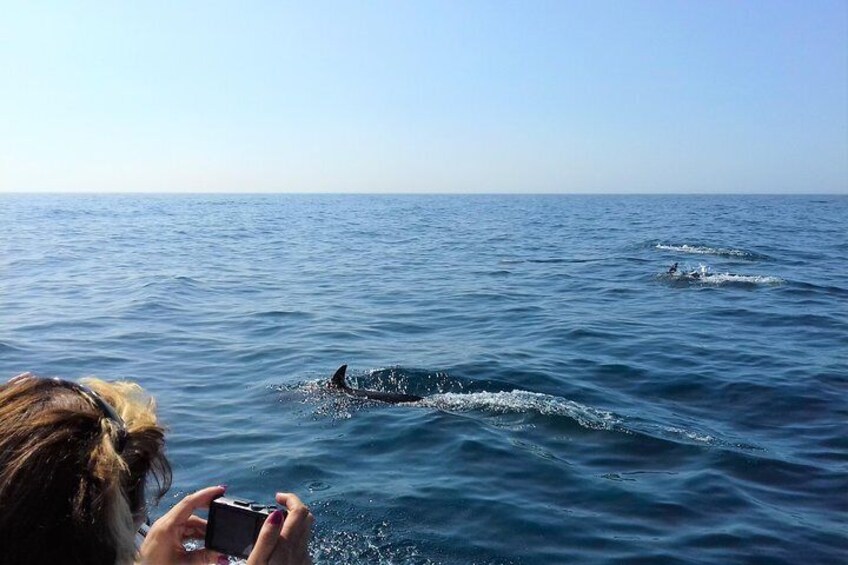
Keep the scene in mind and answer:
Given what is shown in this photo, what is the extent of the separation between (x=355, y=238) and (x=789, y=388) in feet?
127

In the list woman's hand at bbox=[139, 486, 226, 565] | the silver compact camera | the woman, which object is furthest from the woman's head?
woman's hand at bbox=[139, 486, 226, 565]

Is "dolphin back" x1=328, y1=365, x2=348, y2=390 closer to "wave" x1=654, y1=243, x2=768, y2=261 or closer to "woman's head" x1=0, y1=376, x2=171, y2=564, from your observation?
"woman's head" x1=0, y1=376, x2=171, y2=564

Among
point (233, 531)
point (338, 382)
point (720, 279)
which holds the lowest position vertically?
point (338, 382)

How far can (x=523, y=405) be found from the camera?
38.0 ft

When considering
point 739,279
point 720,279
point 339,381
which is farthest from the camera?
point 720,279

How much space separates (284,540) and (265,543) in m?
0.07

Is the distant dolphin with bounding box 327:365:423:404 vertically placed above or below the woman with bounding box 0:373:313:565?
below

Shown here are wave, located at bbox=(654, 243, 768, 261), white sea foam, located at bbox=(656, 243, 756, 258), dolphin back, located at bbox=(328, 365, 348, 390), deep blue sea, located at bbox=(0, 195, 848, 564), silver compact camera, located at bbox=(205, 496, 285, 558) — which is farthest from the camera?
white sea foam, located at bbox=(656, 243, 756, 258)

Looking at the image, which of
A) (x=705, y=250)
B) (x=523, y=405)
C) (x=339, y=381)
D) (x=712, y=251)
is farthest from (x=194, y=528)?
(x=705, y=250)

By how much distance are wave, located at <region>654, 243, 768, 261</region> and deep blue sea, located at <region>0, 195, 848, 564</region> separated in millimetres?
4186

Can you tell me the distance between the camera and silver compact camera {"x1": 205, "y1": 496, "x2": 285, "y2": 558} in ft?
8.41

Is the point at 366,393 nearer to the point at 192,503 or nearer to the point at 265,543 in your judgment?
the point at 192,503

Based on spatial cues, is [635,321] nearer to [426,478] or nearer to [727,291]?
[727,291]

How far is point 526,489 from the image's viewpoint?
8.48m
